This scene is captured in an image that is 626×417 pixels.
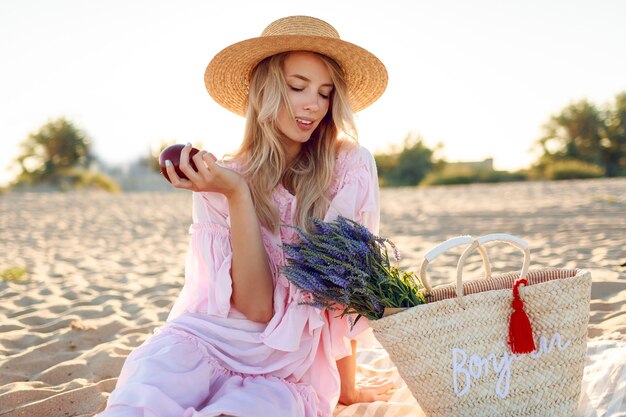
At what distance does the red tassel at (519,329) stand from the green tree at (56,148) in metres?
32.4

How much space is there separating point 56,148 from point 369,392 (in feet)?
111

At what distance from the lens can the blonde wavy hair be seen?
7.97ft

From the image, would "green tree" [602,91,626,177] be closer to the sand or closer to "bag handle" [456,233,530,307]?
the sand

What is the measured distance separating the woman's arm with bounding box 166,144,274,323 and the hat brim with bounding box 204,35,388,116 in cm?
60

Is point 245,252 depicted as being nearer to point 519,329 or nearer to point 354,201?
point 354,201

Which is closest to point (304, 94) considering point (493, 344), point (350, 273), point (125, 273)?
point (350, 273)

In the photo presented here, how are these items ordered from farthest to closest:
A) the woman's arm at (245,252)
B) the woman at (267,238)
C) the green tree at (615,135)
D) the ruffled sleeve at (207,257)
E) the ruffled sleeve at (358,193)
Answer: the green tree at (615,135)
the ruffled sleeve at (358,193)
the ruffled sleeve at (207,257)
the woman's arm at (245,252)
the woman at (267,238)

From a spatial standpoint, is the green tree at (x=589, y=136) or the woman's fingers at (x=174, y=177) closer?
the woman's fingers at (x=174, y=177)

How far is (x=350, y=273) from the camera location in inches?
74.7

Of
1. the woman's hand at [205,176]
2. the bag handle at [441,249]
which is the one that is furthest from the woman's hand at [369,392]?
the woman's hand at [205,176]

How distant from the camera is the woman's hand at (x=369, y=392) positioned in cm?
252

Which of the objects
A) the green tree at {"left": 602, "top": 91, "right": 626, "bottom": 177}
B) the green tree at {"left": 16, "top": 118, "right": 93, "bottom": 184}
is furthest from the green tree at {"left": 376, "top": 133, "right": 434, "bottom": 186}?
the green tree at {"left": 16, "top": 118, "right": 93, "bottom": 184}

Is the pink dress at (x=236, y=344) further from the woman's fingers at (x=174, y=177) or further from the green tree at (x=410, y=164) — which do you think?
the green tree at (x=410, y=164)

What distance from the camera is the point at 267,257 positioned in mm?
2348
